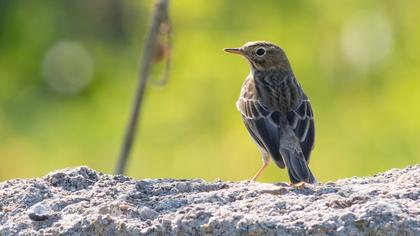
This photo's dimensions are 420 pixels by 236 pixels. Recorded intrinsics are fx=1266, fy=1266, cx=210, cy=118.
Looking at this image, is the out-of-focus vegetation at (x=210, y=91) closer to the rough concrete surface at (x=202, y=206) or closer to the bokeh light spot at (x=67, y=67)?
the bokeh light spot at (x=67, y=67)

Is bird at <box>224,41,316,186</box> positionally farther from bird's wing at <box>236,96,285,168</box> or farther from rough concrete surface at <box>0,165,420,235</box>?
rough concrete surface at <box>0,165,420,235</box>

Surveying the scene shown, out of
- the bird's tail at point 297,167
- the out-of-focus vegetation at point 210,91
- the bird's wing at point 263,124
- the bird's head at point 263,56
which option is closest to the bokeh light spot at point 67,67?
the out-of-focus vegetation at point 210,91

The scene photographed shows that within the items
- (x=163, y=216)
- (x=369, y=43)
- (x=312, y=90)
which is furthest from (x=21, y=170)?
(x=163, y=216)

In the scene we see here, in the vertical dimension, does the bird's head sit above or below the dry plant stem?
above

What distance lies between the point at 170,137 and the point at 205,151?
1.58ft

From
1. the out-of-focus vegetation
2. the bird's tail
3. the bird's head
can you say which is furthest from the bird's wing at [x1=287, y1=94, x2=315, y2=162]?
the out-of-focus vegetation

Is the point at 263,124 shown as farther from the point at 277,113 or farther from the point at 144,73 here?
the point at 144,73

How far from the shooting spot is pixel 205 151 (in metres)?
11.6

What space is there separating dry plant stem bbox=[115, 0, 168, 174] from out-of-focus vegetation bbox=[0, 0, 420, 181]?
2.91 m

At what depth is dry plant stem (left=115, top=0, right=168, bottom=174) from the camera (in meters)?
7.97

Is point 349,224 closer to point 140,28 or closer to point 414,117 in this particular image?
point 414,117

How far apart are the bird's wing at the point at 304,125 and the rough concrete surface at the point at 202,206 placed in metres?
1.72

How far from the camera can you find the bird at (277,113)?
7.98 meters

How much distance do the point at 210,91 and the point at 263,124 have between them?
141 inches
